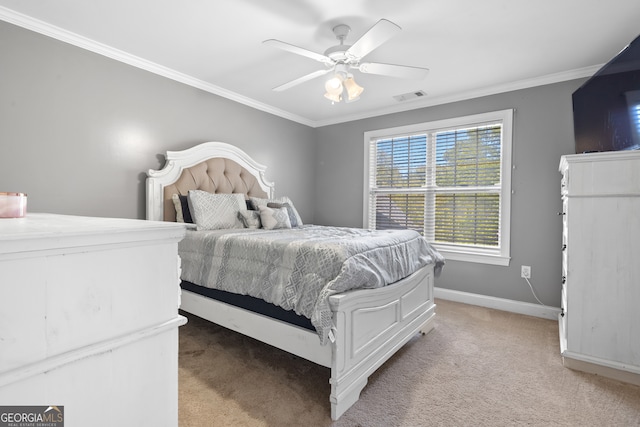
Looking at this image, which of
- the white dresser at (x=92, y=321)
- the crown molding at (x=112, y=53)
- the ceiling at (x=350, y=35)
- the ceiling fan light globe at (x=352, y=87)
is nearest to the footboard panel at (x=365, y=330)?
the white dresser at (x=92, y=321)

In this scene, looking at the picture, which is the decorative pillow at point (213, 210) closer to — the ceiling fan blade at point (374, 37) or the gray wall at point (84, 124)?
the gray wall at point (84, 124)

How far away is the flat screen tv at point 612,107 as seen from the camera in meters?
1.94

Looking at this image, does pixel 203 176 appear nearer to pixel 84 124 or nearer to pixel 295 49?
pixel 84 124

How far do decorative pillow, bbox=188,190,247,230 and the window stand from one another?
6.20 ft

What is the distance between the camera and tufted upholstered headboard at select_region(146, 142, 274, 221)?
2.72 metres

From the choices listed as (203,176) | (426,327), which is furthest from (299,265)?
(203,176)

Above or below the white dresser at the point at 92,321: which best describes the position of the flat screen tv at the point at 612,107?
above

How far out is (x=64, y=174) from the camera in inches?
88.2

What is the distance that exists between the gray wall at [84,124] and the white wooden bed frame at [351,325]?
29cm

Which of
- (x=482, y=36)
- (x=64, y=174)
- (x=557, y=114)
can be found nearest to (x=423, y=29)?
(x=482, y=36)

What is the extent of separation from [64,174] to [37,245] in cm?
223

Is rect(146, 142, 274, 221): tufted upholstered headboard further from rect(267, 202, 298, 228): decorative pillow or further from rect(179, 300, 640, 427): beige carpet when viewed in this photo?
rect(179, 300, 640, 427): beige carpet

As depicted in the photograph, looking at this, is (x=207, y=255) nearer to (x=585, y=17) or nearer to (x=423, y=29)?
(x=423, y=29)

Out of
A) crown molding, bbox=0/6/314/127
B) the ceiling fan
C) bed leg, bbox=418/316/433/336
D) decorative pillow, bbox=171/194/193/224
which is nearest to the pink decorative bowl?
the ceiling fan
